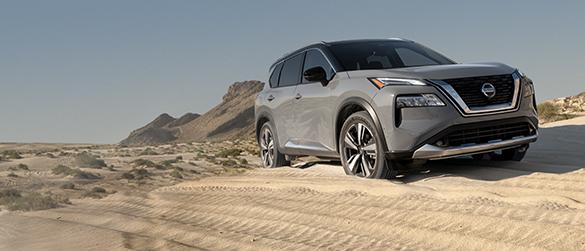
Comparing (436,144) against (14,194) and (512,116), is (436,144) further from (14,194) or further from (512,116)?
(14,194)

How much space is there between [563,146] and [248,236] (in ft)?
20.3

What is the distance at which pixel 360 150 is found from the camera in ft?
24.4

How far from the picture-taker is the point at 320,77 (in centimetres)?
782

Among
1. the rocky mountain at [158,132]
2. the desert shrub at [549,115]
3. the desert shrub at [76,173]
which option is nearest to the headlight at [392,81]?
the desert shrub at [76,173]

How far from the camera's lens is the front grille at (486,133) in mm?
6664

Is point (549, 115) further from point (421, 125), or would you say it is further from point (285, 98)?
point (421, 125)

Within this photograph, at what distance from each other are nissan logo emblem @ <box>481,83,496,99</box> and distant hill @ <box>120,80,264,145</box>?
464 ft

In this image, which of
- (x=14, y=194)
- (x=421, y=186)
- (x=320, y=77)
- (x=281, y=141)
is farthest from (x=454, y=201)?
(x=14, y=194)

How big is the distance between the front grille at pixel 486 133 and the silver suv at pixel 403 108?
0.01 metres

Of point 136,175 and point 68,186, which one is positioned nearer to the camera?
point 68,186

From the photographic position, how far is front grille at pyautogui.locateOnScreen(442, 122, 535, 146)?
6.66 metres

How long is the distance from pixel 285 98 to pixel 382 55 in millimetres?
1704

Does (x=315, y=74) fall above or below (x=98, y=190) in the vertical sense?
above

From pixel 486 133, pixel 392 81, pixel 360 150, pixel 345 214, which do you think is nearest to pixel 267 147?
pixel 360 150
